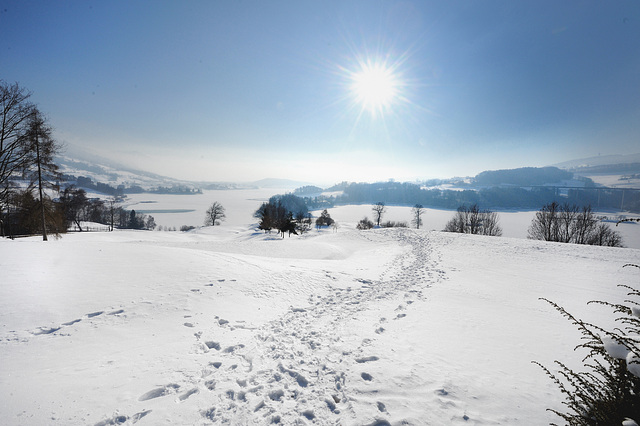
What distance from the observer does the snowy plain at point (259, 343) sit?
3.57 m

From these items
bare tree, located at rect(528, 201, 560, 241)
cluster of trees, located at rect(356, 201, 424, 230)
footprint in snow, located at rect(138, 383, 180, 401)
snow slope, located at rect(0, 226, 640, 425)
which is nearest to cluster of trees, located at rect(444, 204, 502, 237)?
bare tree, located at rect(528, 201, 560, 241)

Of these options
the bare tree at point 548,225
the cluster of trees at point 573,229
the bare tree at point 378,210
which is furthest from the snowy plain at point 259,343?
the bare tree at point 378,210

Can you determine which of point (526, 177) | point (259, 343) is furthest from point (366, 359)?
point (526, 177)

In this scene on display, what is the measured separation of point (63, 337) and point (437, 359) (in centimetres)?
843

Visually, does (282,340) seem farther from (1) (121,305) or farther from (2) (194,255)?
(2) (194,255)

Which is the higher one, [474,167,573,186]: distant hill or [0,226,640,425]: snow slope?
[474,167,573,186]: distant hill

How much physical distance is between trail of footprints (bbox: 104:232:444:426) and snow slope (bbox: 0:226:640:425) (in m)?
0.03

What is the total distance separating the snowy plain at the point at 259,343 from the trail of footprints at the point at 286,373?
3cm

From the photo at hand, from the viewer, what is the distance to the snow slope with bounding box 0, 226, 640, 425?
3576 millimetres

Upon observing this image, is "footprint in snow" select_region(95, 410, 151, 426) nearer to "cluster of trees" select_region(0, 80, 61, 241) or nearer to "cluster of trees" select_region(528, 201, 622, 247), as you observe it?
"cluster of trees" select_region(0, 80, 61, 241)

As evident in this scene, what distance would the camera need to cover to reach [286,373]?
4504 mm

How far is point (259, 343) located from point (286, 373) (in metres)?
1.32

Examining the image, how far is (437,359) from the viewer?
16.7ft

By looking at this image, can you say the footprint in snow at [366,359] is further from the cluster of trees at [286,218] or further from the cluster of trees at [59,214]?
the cluster of trees at [286,218]
